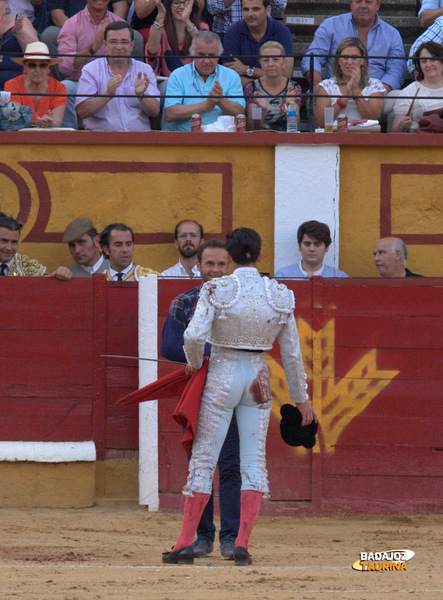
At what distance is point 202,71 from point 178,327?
A: 3.02m

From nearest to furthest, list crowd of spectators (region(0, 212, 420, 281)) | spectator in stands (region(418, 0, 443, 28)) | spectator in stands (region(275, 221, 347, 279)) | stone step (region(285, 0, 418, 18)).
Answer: crowd of spectators (region(0, 212, 420, 281)) < spectator in stands (region(275, 221, 347, 279)) < spectator in stands (region(418, 0, 443, 28)) < stone step (region(285, 0, 418, 18))

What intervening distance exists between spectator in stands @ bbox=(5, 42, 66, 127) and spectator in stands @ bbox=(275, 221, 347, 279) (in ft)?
6.03

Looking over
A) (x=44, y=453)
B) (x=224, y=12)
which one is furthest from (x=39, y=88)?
(x=44, y=453)

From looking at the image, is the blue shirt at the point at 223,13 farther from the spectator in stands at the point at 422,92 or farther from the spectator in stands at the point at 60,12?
the spectator in stands at the point at 422,92

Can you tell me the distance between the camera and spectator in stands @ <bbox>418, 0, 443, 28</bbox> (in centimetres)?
773

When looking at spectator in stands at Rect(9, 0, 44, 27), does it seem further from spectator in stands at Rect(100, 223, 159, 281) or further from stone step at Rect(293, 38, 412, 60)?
spectator in stands at Rect(100, 223, 159, 281)

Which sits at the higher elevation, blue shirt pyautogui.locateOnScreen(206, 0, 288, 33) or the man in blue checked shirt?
blue shirt pyautogui.locateOnScreen(206, 0, 288, 33)

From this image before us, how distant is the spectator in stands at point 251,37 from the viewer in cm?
725

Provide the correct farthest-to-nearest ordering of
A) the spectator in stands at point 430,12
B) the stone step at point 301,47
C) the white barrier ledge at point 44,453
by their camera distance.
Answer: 1. the stone step at point 301,47
2. the spectator in stands at point 430,12
3. the white barrier ledge at point 44,453

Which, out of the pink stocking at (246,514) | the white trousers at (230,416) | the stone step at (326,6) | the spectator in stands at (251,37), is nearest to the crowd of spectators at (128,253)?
the spectator in stands at (251,37)

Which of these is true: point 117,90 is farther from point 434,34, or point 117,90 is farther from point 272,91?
point 434,34

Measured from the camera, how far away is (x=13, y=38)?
285 inches

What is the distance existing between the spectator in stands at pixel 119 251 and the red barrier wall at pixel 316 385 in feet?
0.94

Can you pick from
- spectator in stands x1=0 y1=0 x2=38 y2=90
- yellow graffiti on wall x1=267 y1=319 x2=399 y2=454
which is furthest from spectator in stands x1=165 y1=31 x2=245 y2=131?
yellow graffiti on wall x1=267 y1=319 x2=399 y2=454
